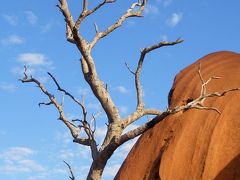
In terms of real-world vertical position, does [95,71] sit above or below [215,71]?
below

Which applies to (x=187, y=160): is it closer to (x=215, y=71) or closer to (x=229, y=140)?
(x=229, y=140)

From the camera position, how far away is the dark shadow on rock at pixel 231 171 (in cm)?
1434

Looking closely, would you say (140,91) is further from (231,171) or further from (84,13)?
(231,171)

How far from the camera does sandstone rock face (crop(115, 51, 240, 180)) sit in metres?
15.1

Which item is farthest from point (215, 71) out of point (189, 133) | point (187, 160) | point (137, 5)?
point (137, 5)

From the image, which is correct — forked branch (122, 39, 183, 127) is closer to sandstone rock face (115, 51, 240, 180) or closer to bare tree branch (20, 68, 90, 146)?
bare tree branch (20, 68, 90, 146)

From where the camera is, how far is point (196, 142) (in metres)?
16.1

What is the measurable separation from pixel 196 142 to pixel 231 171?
2.02m

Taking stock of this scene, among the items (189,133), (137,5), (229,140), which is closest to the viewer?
(137,5)

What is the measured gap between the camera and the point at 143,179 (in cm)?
1698

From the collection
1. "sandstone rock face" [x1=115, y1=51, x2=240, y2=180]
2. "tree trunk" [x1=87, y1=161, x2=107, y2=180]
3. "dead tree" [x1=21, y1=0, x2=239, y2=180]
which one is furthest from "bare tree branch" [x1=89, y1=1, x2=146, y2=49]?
"sandstone rock face" [x1=115, y1=51, x2=240, y2=180]

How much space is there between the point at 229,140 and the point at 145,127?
7125 mm

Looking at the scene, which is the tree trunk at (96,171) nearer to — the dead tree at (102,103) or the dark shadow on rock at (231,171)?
the dead tree at (102,103)

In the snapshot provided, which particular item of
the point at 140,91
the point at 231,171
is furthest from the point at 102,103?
the point at 231,171
